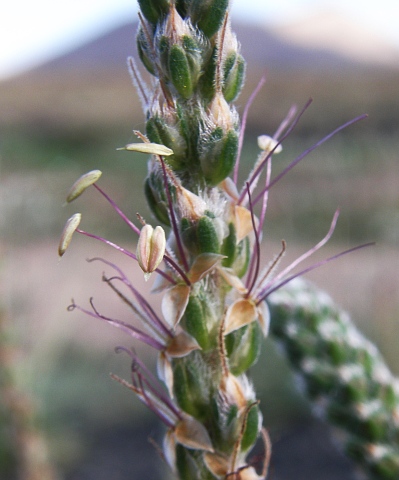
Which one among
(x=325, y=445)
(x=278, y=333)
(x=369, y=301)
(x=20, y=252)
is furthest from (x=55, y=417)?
(x=20, y=252)

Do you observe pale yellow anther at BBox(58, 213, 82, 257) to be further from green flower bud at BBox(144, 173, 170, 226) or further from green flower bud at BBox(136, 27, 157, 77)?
green flower bud at BBox(136, 27, 157, 77)

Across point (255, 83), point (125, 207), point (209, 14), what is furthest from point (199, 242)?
point (255, 83)

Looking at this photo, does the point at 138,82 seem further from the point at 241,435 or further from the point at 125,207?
the point at 125,207

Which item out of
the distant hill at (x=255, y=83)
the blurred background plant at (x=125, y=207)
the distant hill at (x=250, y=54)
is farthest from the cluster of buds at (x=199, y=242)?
the distant hill at (x=250, y=54)

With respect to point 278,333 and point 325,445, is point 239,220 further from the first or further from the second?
point 325,445

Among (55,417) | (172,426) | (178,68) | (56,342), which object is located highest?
(178,68)

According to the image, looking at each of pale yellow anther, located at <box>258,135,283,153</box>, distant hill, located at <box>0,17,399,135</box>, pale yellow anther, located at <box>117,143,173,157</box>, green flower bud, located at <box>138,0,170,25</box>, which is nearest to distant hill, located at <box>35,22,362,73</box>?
distant hill, located at <box>0,17,399,135</box>

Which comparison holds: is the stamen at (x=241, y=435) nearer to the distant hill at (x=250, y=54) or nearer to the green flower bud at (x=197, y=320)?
the green flower bud at (x=197, y=320)
